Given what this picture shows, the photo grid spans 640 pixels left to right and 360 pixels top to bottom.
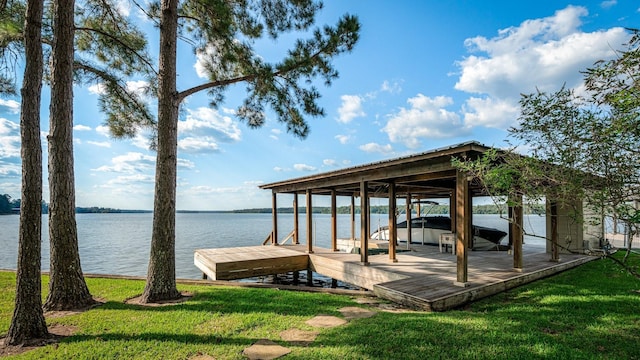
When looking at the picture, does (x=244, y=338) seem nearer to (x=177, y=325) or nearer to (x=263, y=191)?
(x=177, y=325)

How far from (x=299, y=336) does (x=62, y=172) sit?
4.54 meters

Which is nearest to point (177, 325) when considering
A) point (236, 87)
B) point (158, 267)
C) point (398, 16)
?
point (158, 267)

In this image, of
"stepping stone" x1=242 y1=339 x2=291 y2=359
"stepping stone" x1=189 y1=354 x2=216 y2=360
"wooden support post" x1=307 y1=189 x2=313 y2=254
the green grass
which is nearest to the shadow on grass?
the green grass

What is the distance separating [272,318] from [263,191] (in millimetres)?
9031

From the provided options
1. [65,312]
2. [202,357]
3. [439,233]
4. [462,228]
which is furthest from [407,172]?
[65,312]

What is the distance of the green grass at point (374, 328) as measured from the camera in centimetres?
314

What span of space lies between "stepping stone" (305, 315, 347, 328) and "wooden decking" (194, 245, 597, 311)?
1.48 metres

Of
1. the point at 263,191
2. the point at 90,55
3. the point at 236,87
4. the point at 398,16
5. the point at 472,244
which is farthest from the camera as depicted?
the point at 263,191

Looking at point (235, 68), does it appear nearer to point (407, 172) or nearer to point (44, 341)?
point (407, 172)

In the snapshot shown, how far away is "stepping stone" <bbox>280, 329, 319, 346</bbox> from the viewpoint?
3.50 meters

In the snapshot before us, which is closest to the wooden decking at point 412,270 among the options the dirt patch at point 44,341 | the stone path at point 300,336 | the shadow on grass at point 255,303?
the stone path at point 300,336

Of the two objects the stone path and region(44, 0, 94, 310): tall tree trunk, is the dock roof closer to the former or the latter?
the stone path

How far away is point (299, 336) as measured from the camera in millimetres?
3684

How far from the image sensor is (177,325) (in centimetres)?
410
